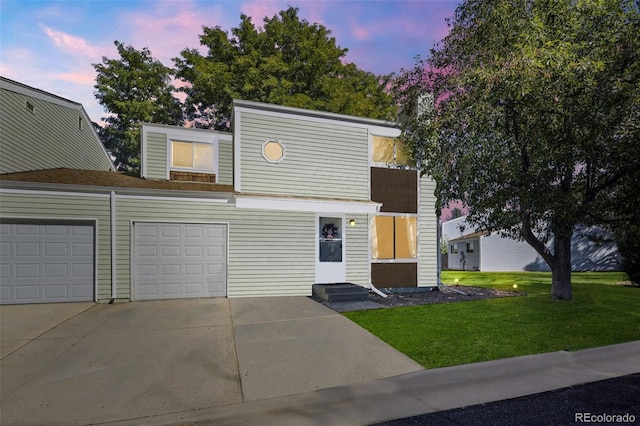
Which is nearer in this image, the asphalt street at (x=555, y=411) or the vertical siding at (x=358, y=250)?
the asphalt street at (x=555, y=411)

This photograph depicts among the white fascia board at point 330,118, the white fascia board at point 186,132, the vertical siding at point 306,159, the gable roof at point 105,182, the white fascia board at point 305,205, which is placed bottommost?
the white fascia board at point 305,205

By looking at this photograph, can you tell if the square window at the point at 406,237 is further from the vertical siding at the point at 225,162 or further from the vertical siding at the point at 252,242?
the vertical siding at the point at 225,162

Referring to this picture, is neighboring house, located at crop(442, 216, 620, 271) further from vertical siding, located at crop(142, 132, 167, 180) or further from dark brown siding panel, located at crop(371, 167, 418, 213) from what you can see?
vertical siding, located at crop(142, 132, 167, 180)

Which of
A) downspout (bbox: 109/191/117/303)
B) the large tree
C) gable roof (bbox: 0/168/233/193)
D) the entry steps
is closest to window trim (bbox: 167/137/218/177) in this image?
gable roof (bbox: 0/168/233/193)

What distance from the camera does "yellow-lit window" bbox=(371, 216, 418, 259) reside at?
38.2 ft

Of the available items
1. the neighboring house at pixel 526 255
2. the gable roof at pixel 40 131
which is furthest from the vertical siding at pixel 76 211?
the neighboring house at pixel 526 255

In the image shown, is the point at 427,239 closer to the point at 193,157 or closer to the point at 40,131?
the point at 193,157

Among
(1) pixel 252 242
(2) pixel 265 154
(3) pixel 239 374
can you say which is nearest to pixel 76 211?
(1) pixel 252 242

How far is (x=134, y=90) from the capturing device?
2472cm

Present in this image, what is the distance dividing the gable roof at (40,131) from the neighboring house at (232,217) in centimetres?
24

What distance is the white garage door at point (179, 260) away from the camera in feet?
31.1

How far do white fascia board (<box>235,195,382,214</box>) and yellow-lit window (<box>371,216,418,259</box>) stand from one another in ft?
3.09

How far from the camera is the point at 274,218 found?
1055 centimetres

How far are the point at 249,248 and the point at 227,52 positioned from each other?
61.7 ft
